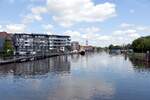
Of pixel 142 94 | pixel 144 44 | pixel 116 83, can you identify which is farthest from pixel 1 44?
pixel 142 94

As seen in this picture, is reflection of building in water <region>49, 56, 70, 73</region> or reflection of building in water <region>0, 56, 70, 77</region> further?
reflection of building in water <region>49, 56, 70, 73</region>

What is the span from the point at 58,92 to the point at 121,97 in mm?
9964

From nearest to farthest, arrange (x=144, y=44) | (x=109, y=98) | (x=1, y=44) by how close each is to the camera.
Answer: (x=109, y=98) < (x=1, y=44) < (x=144, y=44)

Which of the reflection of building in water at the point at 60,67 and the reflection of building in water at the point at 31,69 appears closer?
the reflection of building in water at the point at 31,69

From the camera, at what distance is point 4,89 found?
58.0 metres

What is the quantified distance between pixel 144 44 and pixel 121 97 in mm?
148550

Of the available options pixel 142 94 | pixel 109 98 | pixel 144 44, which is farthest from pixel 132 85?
pixel 144 44

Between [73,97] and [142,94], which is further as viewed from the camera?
[142,94]

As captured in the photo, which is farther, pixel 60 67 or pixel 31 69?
pixel 60 67

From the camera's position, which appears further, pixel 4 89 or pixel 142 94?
pixel 4 89

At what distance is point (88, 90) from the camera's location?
54.8 metres

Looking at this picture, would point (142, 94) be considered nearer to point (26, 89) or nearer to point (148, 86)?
point (148, 86)

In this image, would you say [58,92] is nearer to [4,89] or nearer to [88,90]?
[88,90]

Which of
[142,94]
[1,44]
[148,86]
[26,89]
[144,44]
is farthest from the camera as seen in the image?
[144,44]
